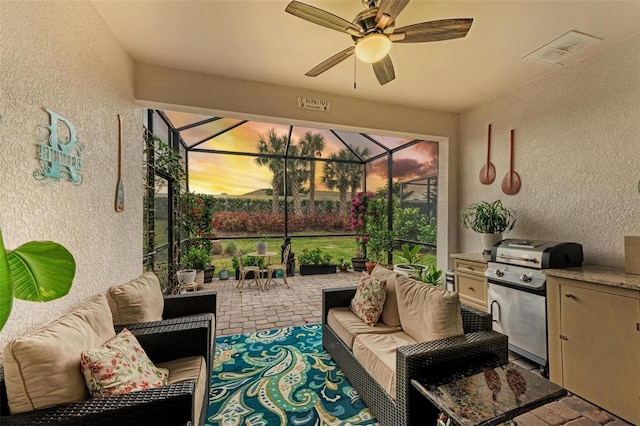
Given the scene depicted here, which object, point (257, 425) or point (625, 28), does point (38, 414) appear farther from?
point (625, 28)

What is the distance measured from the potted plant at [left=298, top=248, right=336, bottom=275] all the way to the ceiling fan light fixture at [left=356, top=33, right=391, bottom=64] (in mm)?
5070

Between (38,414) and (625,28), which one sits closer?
(38,414)

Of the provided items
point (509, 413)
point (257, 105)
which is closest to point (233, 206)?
point (257, 105)

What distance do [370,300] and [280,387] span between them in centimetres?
100

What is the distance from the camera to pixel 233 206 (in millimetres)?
6223

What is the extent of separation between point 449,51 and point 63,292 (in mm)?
3151

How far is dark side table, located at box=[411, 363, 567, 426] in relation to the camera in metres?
1.18

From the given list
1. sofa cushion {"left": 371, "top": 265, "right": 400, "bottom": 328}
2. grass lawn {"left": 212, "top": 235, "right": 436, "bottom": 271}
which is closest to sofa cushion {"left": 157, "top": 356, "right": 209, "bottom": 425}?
sofa cushion {"left": 371, "top": 265, "right": 400, "bottom": 328}

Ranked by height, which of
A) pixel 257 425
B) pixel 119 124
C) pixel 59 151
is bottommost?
pixel 257 425

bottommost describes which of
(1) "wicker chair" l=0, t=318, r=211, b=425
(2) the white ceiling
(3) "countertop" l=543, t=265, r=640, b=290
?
(1) "wicker chair" l=0, t=318, r=211, b=425

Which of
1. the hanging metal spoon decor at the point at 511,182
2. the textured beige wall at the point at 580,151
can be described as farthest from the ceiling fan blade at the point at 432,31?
the hanging metal spoon decor at the point at 511,182

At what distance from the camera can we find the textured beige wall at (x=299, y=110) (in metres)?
2.87

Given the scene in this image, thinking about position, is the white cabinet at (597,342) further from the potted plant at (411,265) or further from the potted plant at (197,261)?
the potted plant at (197,261)

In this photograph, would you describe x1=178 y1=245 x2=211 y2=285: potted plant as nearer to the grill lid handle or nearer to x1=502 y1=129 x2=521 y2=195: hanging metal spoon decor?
the grill lid handle
